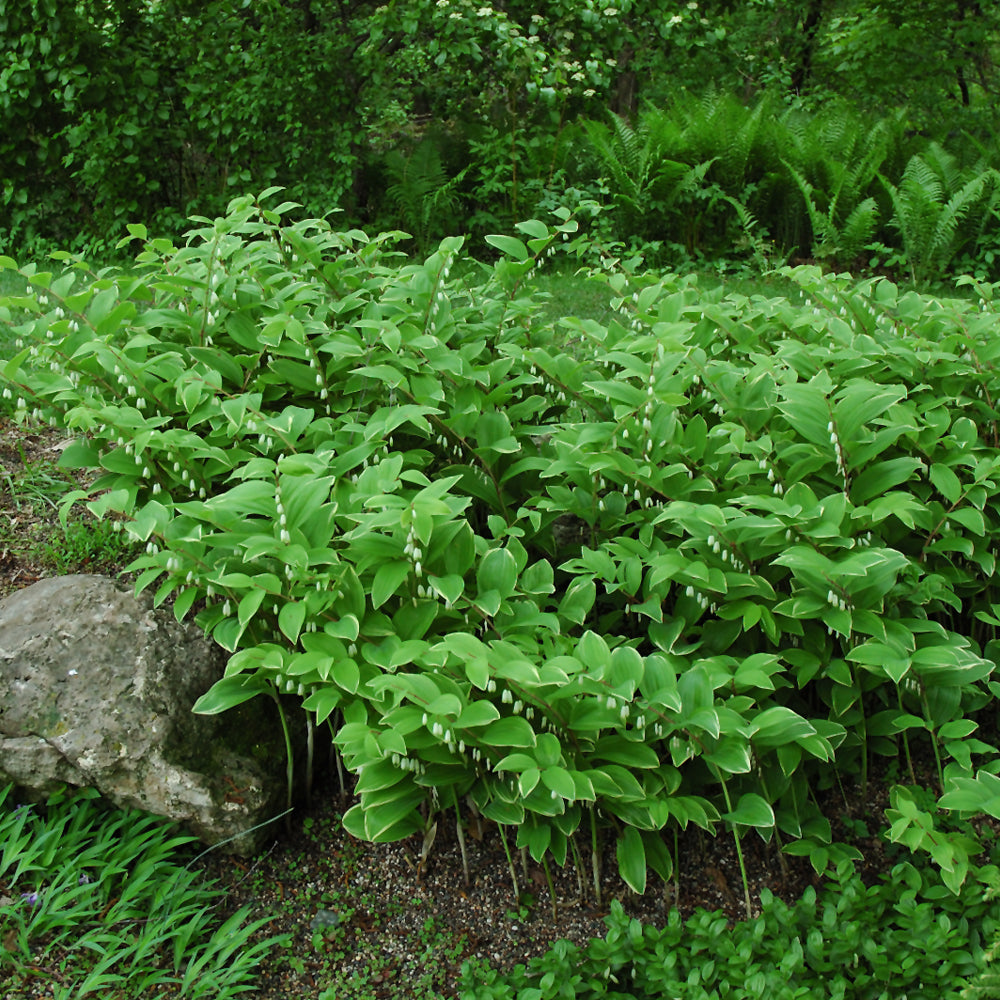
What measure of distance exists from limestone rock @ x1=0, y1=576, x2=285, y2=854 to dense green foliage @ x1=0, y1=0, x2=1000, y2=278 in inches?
198

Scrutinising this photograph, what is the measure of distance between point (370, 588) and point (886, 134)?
7558 millimetres

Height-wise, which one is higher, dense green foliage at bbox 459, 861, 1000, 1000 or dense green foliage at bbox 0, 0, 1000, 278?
dense green foliage at bbox 0, 0, 1000, 278

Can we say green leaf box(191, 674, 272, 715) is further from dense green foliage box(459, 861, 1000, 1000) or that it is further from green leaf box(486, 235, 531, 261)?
green leaf box(486, 235, 531, 261)

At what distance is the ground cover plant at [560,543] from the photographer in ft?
7.58

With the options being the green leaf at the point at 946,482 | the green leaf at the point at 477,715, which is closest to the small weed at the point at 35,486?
the green leaf at the point at 477,715

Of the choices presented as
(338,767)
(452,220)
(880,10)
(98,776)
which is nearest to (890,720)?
(338,767)

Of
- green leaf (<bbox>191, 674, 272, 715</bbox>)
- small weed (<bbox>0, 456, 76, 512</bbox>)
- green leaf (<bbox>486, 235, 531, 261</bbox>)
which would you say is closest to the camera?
green leaf (<bbox>191, 674, 272, 715</bbox>)

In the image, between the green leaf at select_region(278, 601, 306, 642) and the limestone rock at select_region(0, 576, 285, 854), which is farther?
the limestone rock at select_region(0, 576, 285, 854)

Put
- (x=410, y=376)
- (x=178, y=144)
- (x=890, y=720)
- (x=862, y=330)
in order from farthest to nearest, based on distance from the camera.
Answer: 1. (x=178, y=144)
2. (x=862, y=330)
3. (x=410, y=376)
4. (x=890, y=720)

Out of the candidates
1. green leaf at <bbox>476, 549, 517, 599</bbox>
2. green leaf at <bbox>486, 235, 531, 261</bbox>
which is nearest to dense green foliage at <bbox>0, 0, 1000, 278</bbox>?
green leaf at <bbox>486, 235, 531, 261</bbox>

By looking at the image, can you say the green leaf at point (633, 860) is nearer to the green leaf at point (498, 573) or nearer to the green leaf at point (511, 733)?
the green leaf at point (511, 733)

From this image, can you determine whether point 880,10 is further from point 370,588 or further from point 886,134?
point 370,588

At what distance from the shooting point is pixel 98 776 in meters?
2.74

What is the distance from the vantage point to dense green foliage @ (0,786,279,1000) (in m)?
2.44
